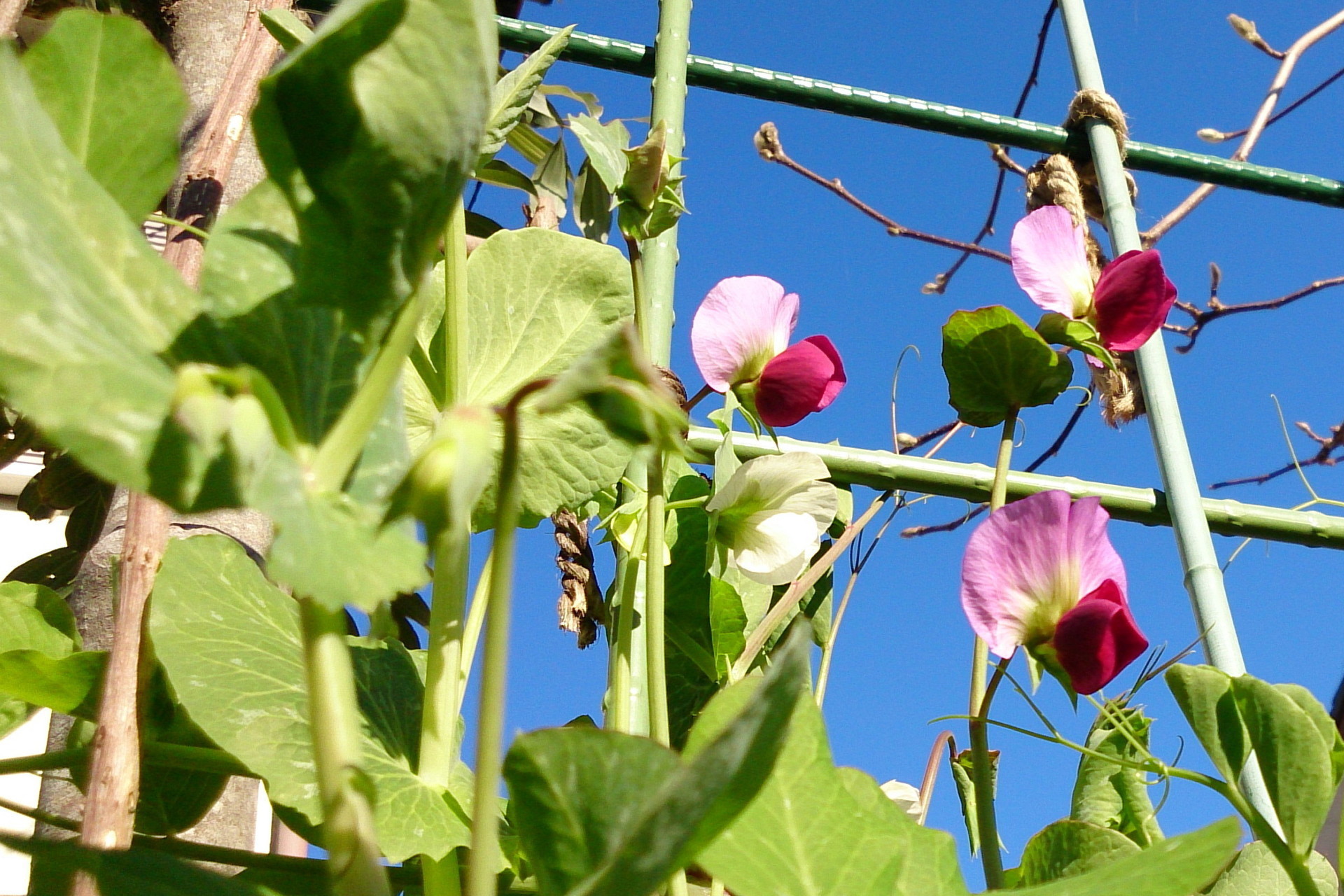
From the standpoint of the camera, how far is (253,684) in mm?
261

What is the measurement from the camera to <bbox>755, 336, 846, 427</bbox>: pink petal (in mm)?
480

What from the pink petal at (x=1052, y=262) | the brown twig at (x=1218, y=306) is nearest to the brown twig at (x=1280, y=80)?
the brown twig at (x=1218, y=306)

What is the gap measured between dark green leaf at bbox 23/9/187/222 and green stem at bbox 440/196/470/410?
134mm

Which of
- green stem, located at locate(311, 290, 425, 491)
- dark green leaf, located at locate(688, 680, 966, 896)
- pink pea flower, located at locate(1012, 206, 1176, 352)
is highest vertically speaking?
pink pea flower, located at locate(1012, 206, 1176, 352)

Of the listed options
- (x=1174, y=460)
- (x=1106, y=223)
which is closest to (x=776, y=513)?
(x=1174, y=460)

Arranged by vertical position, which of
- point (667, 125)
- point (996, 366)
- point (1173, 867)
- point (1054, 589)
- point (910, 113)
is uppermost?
point (910, 113)

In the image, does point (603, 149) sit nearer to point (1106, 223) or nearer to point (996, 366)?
point (996, 366)

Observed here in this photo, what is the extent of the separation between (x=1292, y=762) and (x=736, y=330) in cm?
30

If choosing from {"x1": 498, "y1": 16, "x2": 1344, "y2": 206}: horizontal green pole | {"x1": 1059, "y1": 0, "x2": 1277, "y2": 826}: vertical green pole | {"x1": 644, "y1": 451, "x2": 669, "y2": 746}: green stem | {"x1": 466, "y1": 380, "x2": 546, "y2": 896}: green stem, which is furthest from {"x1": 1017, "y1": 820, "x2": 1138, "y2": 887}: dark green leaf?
{"x1": 498, "y1": 16, "x2": 1344, "y2": 206}: horizontal green pole

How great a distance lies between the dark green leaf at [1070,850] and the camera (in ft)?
1.04

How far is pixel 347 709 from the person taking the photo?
14cm

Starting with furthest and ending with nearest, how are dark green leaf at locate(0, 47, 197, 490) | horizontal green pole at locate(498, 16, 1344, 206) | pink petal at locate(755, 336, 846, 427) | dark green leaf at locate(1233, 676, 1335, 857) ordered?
horizontal green pole at locate(498, 16, 1344, 206) < pink petal at locate(755, 336, 846, 427) < dark green leaf at locate(1233, 676, 1335, 857) < dark green leaf at locate(0, 47, 197, 490)

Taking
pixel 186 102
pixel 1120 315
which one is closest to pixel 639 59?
pixel 1120 315

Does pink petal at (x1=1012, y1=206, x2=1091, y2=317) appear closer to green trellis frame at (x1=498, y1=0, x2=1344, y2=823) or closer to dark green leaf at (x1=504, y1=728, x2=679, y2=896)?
green trellis frame at (x1=498, y1=0, x2=1344, y2=823)
